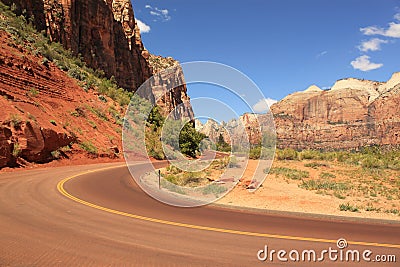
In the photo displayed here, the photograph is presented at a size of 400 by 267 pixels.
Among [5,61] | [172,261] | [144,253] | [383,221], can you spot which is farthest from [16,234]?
[5,61]

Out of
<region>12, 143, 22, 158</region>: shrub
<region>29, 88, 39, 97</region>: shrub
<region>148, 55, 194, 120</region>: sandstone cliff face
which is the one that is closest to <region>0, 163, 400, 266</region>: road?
<region>12, 143, 22, 158</region>: shrub

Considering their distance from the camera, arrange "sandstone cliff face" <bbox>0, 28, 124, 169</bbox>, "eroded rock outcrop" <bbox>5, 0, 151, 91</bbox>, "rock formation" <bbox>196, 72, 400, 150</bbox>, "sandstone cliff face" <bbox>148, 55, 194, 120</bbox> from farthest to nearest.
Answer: "rock formation" <bbox>196, 72, 400, 150</bbox>
"sandstone cliff face" <bbox>148, 55, 194, 120</bbox>
"eroded rock outcrop" <bbox>5, 0, 151, 91</bbox>
"sandstone cliff face" <bbox>0, 28, 124, 169</bbox>

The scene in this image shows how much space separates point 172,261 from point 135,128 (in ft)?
132

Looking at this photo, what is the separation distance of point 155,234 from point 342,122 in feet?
619

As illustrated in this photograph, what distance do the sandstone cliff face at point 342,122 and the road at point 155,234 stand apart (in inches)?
4223

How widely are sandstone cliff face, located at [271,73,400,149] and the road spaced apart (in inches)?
4223

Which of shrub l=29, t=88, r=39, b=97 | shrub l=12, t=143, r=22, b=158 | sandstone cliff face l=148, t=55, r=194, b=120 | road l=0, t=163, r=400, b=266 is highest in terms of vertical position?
sandstone cliff face l=148, t=55, r=194, b=120

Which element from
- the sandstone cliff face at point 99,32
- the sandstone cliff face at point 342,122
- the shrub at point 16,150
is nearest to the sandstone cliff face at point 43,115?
the shrub at point 16,150

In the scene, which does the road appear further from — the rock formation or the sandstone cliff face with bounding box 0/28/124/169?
the rock formation

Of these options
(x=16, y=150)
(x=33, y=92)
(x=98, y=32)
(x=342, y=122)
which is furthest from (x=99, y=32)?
(x=342, y=122)

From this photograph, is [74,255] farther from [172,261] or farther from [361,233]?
[361,233]

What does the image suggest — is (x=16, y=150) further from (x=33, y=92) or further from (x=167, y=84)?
(x=167, y=84)

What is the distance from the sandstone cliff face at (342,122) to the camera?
131000mm

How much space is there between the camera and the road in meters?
4.92
